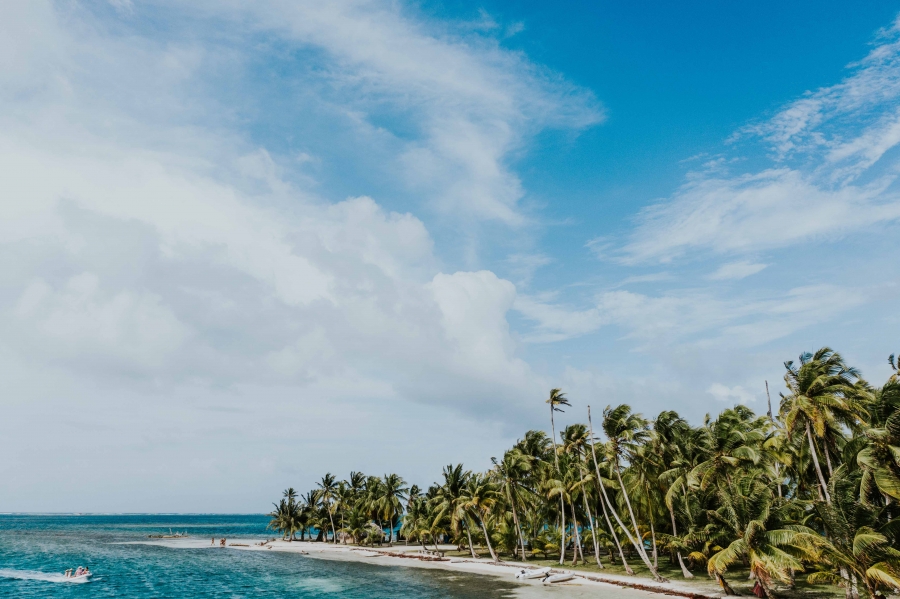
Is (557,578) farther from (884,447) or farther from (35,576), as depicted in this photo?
(35,576)

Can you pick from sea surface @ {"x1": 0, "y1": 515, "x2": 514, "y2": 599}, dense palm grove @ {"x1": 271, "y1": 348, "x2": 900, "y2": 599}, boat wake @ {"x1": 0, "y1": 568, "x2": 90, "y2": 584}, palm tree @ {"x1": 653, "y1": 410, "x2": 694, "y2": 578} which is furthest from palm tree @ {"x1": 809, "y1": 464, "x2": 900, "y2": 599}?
boat wake @ {"x1": 0, "y1": 568, "x2": 90, "y2": 584}

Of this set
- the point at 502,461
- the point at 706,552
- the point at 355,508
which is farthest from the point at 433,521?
the point at 706,552

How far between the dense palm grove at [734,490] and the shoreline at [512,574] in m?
2.99

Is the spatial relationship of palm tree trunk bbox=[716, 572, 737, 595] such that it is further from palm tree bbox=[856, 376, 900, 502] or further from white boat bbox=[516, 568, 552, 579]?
white boat bbox=[516, 568, 552, 579]

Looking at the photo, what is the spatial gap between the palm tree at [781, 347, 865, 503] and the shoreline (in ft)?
42.3

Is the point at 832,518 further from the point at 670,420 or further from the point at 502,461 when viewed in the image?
the point at 502,461

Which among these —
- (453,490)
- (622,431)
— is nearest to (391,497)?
(453,490)

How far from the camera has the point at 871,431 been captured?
27.7 metres

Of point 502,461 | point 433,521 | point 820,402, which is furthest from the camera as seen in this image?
point 433,521

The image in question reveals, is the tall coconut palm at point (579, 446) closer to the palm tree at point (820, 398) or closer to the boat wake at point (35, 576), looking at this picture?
the palm tree at point (820, 398)

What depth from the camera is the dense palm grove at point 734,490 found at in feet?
91.9

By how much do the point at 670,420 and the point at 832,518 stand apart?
22.5 m

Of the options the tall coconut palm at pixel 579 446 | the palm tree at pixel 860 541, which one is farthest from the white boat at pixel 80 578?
the palm tree at pixel 860 541

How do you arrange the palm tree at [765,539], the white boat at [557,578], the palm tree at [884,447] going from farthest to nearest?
the white boat at [557,578] < the palm tree at [765,539] < the palm tree at [884,447]
